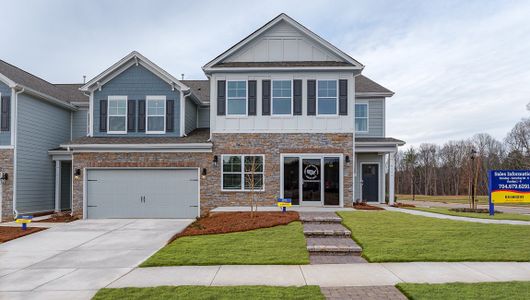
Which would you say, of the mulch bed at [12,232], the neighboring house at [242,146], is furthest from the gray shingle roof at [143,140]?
the mulch bed at [12,232]

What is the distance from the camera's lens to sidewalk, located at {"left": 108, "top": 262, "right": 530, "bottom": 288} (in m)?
6.58

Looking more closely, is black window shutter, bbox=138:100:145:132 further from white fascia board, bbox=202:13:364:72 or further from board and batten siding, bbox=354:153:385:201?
board and batten siding, bbox=354:153:385:201

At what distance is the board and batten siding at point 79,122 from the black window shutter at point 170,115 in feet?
20.3

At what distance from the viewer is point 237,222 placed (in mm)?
12016

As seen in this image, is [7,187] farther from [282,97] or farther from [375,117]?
[375,117]

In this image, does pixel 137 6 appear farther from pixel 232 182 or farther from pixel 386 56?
pixel 386 56

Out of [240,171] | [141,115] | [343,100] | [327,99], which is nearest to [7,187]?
[141,115]

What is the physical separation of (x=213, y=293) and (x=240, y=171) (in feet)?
33.1

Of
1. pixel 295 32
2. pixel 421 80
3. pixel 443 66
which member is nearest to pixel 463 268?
pixel 295 32

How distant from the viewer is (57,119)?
18.8 m

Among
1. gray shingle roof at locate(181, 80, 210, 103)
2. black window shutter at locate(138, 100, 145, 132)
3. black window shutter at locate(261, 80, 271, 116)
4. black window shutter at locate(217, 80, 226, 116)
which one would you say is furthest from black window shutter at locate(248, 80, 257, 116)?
black window shutter at locate(138, 100, 145, 132)

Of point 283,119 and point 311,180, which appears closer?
point 311,180

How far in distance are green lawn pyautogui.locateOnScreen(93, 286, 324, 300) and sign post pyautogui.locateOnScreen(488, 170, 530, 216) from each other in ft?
40.8

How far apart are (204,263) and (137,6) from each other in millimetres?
13646
